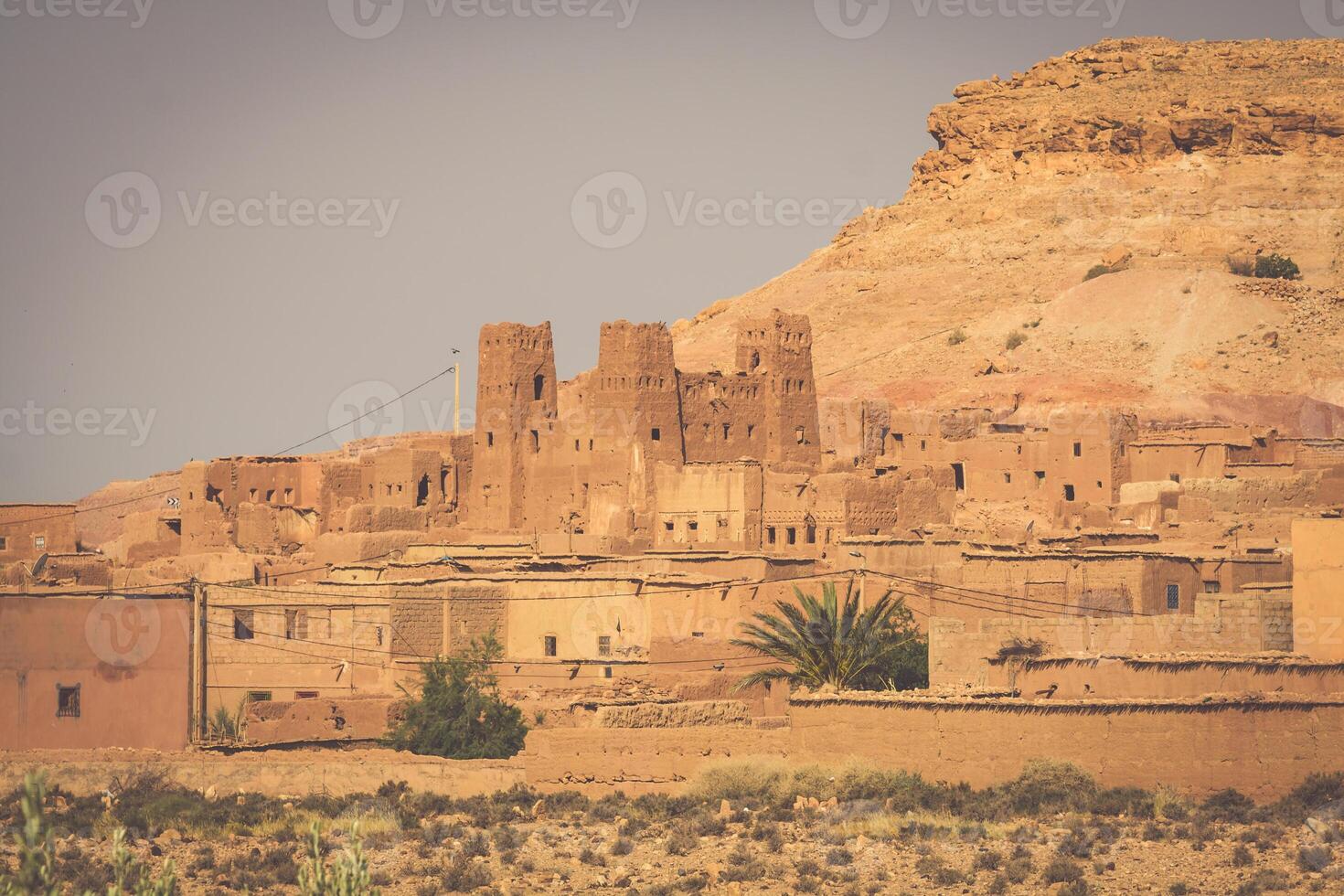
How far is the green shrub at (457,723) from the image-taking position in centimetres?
3553

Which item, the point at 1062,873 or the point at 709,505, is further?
the point at 709,505

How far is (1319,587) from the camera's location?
3153 cm

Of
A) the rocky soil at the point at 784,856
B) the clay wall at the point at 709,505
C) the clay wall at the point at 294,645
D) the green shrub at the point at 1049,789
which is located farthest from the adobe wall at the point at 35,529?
the green shrub at the point at 1049,789

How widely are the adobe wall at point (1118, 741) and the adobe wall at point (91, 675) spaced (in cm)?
1205

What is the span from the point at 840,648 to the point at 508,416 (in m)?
24.7

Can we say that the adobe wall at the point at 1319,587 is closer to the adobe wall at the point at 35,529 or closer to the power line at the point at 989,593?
the power line at the point at 989,593

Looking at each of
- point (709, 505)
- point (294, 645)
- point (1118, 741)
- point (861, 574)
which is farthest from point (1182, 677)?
point (709, 505)

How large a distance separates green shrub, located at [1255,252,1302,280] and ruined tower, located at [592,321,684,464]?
5058 centimetres

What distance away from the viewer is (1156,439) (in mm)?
54969

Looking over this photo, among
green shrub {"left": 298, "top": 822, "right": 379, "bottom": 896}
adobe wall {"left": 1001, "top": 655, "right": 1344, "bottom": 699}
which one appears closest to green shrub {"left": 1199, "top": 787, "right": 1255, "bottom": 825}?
adobe wall {"left": 1001, "top": 655, "right": 1344, "bottom": 699}

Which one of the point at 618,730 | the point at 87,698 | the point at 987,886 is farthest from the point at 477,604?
the point at 987,886

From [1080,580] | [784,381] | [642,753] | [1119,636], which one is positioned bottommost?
[642,753]

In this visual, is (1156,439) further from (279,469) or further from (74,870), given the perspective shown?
(74,870)

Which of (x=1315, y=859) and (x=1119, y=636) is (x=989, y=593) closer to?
(x=1119, y=636)
